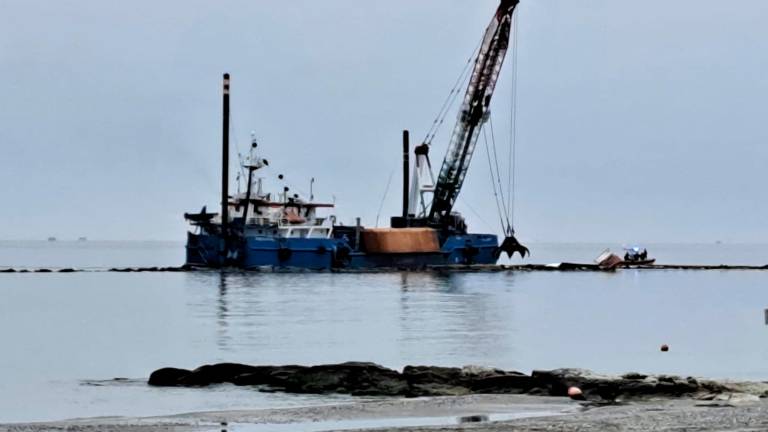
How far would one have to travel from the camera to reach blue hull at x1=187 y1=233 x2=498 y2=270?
10512 cm

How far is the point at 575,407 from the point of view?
24719mm

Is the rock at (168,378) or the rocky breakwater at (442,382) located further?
the rock at (168,378)

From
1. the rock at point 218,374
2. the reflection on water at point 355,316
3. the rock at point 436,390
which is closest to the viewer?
the rock at point 436,390

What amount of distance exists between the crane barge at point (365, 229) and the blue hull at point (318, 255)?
8 centimetres

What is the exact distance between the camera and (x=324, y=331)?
54.0 m

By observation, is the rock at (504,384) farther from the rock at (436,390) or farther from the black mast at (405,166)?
the black mast at (405,166)

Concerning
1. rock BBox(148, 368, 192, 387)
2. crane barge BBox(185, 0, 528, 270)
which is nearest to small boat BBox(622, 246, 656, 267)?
crane barge BBox(185, 0, 528, 270)

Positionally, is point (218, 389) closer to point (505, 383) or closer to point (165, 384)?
point (165, 384)

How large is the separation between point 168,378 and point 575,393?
31.9 ft

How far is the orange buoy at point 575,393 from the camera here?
25.8 metres

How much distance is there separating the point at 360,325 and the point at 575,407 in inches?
1310

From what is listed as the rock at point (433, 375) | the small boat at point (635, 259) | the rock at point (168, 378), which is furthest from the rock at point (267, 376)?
the small boat at point (635, 259)

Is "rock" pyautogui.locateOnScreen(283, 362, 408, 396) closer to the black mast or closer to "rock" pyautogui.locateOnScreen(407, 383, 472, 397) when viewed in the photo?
"rock" pyautogui.locateOnScreen(407, 383, 472, 397)

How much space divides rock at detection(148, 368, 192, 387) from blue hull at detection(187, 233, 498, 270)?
73.5m
